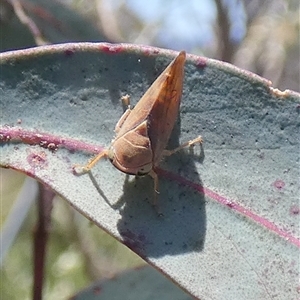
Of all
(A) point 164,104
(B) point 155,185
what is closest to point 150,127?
(A) point 164,104

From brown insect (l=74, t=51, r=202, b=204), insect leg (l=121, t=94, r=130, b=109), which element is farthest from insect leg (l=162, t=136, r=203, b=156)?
insect leg (l=121, t=94, r=130, b=109)

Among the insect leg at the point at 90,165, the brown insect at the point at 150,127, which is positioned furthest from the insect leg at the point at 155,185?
the insect leg at the point at 90,165

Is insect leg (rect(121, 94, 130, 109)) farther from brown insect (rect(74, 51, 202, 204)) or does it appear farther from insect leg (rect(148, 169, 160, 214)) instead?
insect leg (rect(148, 169, 160, 214))

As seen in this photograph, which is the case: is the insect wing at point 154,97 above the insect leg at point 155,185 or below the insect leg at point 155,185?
above

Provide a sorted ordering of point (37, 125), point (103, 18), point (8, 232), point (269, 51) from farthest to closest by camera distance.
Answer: point (269, 51), point (103, 18), point (8, 232), point (37, 125)

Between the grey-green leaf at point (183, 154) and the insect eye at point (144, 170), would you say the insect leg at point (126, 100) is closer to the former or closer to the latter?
the grey-green leaf at point (183, 154)

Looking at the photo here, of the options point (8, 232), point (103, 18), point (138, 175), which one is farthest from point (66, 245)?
point (138, 175)

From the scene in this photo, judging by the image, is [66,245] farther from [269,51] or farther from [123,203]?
[123,203]

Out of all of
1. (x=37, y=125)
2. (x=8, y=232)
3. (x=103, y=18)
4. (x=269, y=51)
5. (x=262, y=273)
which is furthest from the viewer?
(x=269, y=51)
